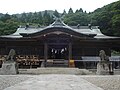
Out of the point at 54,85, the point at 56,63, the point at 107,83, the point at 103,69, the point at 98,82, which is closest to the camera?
the point at 54,85

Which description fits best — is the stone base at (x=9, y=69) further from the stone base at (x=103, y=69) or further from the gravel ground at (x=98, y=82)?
the stone base at (x=103, y=69)

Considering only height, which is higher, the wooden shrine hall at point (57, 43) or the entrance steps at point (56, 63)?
the wooden shrine hall at point (57, 43)

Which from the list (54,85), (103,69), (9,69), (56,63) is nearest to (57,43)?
(56,63)

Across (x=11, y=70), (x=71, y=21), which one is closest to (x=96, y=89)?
(x=11, y=70)

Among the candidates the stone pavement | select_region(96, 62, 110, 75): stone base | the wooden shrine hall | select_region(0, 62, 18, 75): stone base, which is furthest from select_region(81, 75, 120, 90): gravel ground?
the wooden shrine hall

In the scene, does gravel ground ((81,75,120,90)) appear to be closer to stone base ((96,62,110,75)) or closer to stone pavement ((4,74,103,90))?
stone pavement ((4,74,103,90))

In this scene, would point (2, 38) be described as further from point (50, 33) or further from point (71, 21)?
point (71, 21)

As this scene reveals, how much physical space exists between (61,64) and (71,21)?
36.7 metres

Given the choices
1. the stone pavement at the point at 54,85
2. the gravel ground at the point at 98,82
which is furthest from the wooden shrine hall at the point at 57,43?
the stone pavement at the point at 54,85

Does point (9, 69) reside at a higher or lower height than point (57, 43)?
lower

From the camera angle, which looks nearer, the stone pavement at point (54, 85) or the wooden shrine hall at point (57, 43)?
the stone pavement at point (54, 85)

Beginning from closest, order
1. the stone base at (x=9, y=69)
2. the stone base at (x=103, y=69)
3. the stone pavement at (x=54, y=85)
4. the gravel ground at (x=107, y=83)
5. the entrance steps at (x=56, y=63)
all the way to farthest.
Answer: the stone pavement at (x=54, y=85)
the gravel ground at (x=107, y=83)
the stone base at (x=9, y=69)
the stone base at (x=103, y=69)
the entrance steps at (x=56, y=63)

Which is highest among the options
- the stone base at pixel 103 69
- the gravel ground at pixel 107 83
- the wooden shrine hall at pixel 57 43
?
the wooden shrine hall at pixel 57 43

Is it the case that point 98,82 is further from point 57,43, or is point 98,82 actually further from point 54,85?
point 57,43
